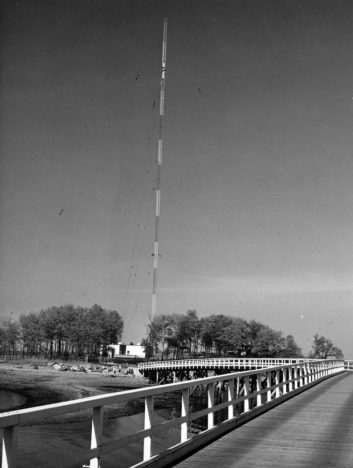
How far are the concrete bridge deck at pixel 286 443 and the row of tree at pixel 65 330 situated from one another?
130091mm

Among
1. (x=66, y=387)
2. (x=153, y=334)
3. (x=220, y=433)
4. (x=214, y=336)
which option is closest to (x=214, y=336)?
(x=214, y=336)

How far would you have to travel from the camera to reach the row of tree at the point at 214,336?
461 ft

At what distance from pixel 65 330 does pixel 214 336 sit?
37.9 meters

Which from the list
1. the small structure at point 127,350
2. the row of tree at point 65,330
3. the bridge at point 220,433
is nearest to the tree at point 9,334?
the row of tree at point 65,330

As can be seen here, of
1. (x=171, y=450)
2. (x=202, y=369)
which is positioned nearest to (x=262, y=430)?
(x=171, y=450)

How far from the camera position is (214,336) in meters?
144

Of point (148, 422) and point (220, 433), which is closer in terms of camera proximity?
point (148, 422)

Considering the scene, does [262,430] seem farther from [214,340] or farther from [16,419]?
[214,340]

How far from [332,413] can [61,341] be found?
14849cm

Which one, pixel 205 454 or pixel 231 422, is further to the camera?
pixel 231 422

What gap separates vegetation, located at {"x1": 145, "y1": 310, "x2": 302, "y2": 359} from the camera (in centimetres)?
14062

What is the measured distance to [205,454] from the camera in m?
9.45

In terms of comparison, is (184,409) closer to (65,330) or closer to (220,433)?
(220,433)

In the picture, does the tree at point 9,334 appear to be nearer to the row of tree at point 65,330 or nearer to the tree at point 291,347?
the row of tree at point 65,330
